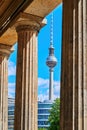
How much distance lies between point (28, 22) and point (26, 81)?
20.1 feet

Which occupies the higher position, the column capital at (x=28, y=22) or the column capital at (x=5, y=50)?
the column capital at (x=28, y=22)

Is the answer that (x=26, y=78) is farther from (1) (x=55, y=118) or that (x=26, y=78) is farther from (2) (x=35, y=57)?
(1) (x=55, y=118)

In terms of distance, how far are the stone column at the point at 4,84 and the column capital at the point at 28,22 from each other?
13286mm

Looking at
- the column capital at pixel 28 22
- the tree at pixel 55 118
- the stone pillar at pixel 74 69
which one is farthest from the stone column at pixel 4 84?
the tree at pixel 55 118

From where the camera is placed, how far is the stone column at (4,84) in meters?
56.5

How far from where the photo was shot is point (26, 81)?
4241cm

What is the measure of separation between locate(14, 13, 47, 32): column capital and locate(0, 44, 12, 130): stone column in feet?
43.6

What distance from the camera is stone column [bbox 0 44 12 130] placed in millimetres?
56469

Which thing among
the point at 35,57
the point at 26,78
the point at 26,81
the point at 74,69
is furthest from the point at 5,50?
the point at 74,69

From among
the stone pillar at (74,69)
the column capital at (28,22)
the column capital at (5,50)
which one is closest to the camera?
the stone pillar at (74,69)

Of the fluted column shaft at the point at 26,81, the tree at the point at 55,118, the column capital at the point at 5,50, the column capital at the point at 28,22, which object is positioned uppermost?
the column capital at the point at 28,22

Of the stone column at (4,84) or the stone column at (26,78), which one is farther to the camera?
the stone column at (4,84)

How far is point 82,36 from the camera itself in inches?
1076

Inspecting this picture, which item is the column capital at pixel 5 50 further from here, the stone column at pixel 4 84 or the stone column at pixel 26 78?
the stone column at pixel 26 78
